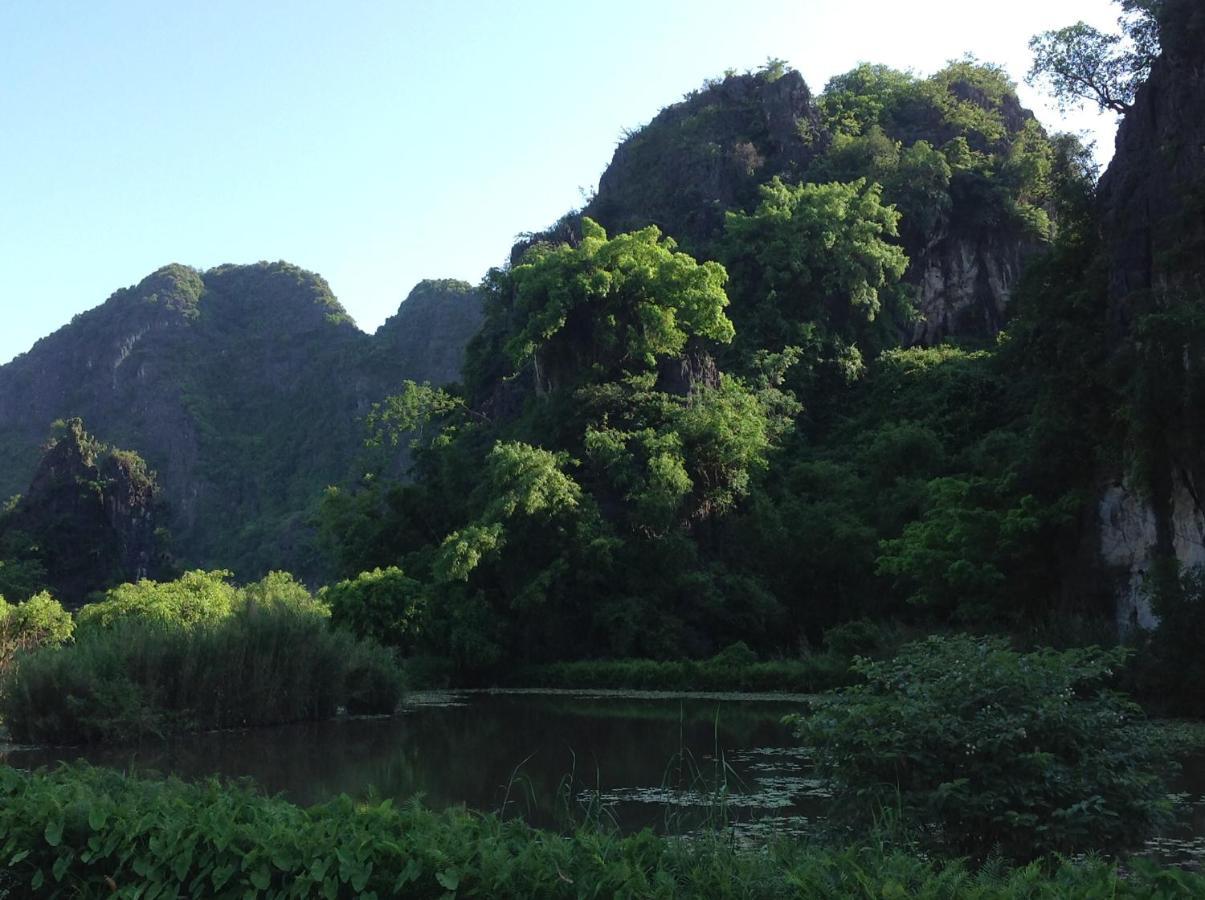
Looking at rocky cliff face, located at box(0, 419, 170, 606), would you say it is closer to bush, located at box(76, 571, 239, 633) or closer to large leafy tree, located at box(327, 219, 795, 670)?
bush, located at box(76, 571, 239, 633)

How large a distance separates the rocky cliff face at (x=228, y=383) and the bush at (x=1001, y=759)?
65.7 meters

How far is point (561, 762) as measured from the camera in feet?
45.3

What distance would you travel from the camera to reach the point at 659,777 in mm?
12398

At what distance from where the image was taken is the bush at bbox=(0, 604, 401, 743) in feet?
57.2

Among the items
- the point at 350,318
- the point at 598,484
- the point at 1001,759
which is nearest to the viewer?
the point at 1001,759

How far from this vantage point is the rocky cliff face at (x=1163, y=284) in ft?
63.2

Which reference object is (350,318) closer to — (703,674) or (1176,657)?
(703,674)

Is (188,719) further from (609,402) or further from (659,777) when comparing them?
(609,402)

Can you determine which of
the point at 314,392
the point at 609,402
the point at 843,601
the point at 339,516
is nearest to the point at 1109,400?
the point at 843,601

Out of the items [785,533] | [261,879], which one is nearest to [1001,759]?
[261,879]

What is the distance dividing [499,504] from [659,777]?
18.6m

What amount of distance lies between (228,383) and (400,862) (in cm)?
9168

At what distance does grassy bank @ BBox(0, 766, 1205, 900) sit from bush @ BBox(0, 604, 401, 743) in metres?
12.6

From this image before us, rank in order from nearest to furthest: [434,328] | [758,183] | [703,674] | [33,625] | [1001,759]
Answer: [1001,759] < [703,674] < [33,625] < [758,183] < [434,328]
